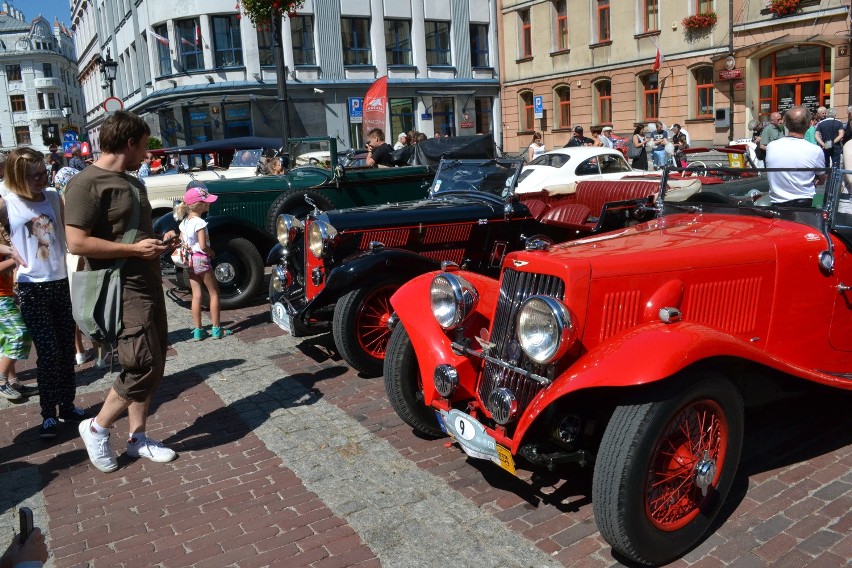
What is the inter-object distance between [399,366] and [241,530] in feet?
3.88

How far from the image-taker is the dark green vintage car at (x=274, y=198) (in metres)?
8.17

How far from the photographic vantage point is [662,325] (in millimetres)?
3090

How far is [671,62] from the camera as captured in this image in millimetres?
25047

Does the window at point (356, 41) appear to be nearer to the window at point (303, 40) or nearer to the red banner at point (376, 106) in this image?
the window at point (303, 40)

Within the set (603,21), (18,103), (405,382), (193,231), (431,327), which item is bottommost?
(405,382)

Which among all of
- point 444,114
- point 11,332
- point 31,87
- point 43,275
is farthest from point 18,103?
point 43,275

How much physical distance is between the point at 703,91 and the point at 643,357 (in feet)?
80.2

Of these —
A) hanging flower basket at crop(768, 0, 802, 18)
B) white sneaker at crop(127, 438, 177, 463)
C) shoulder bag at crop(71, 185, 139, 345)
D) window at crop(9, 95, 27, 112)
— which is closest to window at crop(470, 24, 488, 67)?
hanging flower basket at crop(768, 0, 802, 18)

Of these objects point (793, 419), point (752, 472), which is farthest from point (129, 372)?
point (793, 419)

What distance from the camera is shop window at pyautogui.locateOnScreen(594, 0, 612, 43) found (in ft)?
89.5

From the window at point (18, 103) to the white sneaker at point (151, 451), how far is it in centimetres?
8850

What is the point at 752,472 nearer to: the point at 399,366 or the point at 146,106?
the point at 399,366

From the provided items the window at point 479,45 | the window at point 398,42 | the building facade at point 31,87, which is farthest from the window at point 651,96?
the building facade at point 31,87

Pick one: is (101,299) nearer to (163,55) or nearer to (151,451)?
(151,451)
